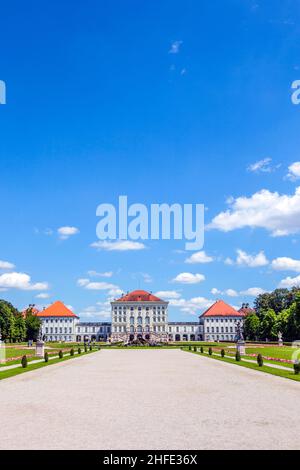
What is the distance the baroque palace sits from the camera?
141 m

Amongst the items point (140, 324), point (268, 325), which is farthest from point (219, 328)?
point (268, 325)

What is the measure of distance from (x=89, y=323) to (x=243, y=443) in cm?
14414

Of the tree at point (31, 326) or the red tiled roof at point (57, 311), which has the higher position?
the red tiled roof at point (57, 311)

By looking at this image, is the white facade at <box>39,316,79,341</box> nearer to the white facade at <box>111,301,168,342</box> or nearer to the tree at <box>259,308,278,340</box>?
A: the white facade at <box>111,301,168,342</box>

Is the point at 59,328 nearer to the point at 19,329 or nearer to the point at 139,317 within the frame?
the point at 139,317

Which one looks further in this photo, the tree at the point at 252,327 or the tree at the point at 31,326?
the tree at the point at 31,326

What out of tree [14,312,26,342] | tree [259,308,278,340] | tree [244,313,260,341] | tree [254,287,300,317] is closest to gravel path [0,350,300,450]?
tree [259,308,278,340]

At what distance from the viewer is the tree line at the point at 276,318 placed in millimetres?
73000

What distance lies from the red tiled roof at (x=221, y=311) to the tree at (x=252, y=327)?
3528 cm

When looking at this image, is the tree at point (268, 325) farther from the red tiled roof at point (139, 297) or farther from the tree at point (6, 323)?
the red tiled roof at point (139, 297)

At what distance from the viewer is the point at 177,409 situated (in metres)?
13.3

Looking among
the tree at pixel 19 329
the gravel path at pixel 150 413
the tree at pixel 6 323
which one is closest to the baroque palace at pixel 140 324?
the tree at pixel 19 329
